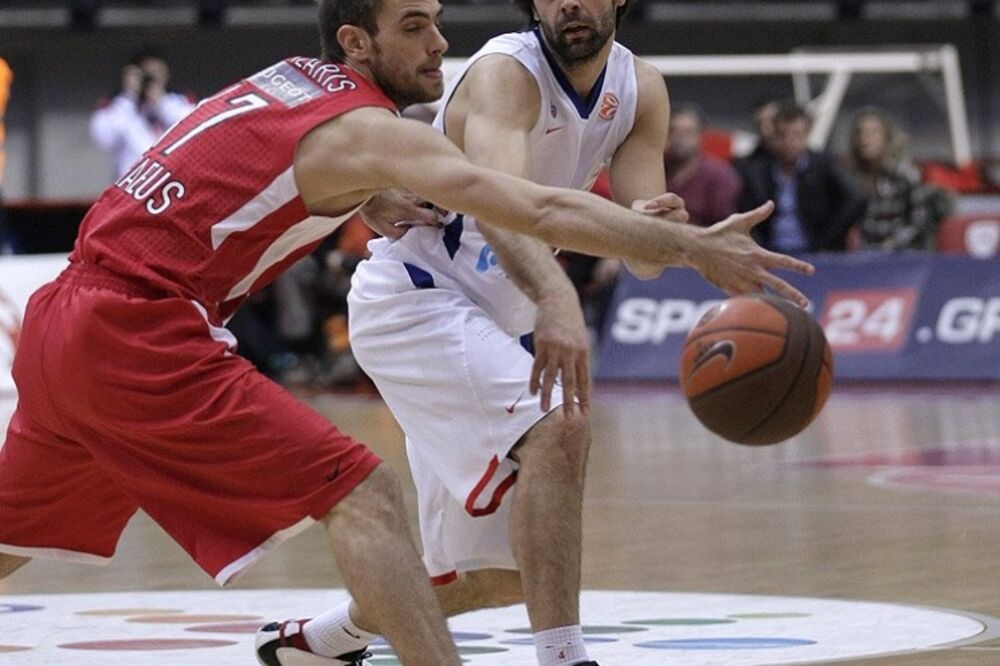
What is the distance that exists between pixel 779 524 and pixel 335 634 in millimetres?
3485

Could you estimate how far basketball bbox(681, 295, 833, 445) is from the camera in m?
5.73

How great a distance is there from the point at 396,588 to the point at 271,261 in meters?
0.87

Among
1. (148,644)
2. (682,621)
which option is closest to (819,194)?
(682,621)

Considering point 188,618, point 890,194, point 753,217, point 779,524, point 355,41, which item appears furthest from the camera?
point 890,194

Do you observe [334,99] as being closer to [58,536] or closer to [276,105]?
[276,105]

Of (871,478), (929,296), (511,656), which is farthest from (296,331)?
(511,656)

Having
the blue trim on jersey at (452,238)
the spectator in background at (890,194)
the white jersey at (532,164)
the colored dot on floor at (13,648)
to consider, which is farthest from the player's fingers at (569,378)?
the spectator in background at (890,194)

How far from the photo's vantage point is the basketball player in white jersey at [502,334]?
5.17 metres

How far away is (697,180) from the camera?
16.5 meters

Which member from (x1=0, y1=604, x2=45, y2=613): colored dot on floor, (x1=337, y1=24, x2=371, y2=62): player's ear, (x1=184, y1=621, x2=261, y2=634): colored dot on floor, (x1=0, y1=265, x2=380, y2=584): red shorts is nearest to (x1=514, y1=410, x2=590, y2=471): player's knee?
(x1=0, y1=265, x2=380, y2=584): red shorts

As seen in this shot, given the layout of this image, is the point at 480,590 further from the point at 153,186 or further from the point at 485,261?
the point at 153,186

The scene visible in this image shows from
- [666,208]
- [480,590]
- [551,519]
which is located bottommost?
[480,590]

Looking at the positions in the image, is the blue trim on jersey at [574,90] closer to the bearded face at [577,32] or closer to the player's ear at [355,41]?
the bearded face at [577,32]

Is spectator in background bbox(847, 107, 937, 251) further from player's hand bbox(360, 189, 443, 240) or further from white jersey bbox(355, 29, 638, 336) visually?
player's hand bbox(360, 189, 443, 240)
